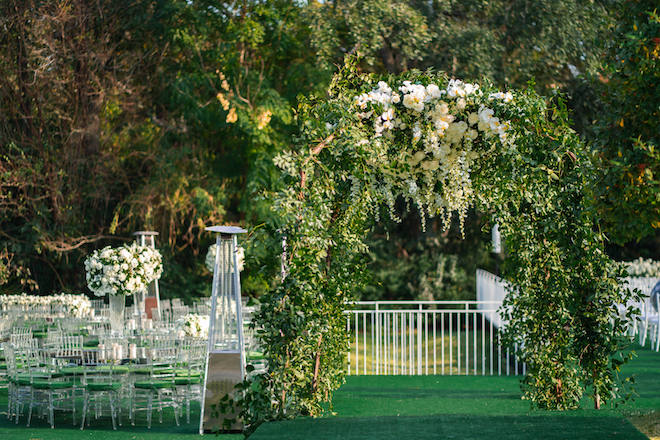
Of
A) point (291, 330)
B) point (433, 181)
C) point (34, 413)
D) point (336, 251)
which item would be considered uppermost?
point (433, 181)

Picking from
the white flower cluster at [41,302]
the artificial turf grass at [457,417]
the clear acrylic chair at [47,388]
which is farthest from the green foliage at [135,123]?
the clear acrylic chair at [47,388]

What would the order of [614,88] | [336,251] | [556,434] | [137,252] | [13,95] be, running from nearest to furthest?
[614,88] → [556,434] → [336,251] → [137,252] → [13,95]

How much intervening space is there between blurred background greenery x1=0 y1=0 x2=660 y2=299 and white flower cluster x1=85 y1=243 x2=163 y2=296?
7.07m

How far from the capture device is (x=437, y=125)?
23.4 feet

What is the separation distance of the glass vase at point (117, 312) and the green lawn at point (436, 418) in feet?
5.97

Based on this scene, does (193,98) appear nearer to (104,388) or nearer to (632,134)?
(104,388)

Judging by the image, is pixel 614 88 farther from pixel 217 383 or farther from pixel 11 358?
pixel 11 358

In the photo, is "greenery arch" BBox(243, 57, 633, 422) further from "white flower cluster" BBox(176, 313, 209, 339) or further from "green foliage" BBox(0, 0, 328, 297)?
"green foliage" BBox(0, 0, 328, 297)

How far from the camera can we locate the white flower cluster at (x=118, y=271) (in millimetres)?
11398

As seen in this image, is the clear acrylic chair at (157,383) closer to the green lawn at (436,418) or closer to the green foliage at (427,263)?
the green lawn at (436,418)

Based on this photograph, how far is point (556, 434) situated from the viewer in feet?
21.5

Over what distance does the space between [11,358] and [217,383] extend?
299 cm

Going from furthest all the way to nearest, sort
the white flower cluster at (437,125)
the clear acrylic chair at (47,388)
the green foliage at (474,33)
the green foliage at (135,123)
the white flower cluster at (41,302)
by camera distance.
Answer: the green foliage at (135,123) < the green foliage at (474,33) < the white flower cluster at (41,302) < the clear acrylic chair at (47,388) < the white flower cluster at (437,125)

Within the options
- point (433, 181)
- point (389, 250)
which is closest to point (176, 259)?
point (389, 250)
